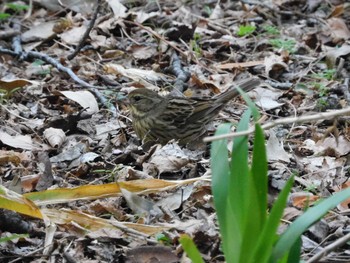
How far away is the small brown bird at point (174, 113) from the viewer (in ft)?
20.1

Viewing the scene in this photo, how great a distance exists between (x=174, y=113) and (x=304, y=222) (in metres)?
3.51

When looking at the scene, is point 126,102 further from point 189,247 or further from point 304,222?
point 304,222

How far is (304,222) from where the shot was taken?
2871 millimetres

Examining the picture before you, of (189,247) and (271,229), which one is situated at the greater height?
(271,229)

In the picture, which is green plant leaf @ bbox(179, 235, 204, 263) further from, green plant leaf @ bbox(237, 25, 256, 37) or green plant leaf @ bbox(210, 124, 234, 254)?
green plant leaf @ bbox(237, 25, 256, 37)

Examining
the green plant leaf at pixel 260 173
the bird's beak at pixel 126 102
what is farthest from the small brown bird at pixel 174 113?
the green plant leaf at pixel 260 173

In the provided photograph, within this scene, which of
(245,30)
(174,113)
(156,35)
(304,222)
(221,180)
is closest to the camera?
(304,222)

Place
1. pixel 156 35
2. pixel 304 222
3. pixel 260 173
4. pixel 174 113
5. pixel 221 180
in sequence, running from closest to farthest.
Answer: pixel 304 222, pixel 260 173, pixel 221 180, pixel 174 113, pixel 156 35

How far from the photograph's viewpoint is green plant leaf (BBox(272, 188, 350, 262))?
287 cm

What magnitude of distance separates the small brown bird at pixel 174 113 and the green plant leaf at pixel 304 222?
316 cm

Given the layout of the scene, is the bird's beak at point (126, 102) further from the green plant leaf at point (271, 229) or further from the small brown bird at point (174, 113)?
the green plant leaf at point (271, 229)

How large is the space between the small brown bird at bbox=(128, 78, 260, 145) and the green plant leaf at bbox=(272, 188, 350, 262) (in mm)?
3161

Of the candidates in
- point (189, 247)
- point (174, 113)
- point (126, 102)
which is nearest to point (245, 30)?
point (174, 113)

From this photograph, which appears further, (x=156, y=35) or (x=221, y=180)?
(x=156, y=35)
